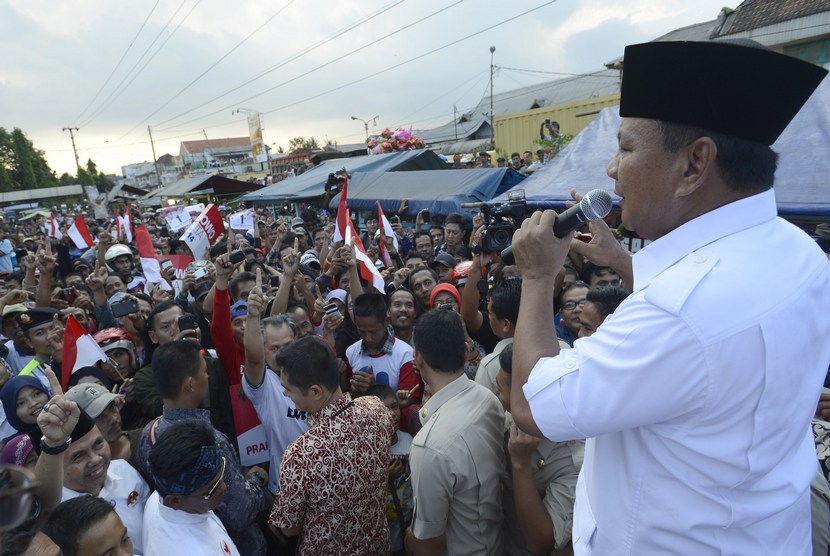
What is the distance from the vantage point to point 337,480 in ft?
7.96

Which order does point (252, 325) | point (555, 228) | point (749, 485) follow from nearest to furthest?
point (749, 485) < point (555, 228) < point (252, 325)

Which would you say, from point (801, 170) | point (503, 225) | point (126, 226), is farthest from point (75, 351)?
point (126, 226)

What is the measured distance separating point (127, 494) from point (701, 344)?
277 cm

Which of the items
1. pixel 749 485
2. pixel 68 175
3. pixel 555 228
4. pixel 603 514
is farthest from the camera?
pixel 68 175

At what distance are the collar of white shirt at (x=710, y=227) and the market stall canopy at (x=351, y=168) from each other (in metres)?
12.8

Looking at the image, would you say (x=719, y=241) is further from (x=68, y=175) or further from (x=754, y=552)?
(x=68, y=175)

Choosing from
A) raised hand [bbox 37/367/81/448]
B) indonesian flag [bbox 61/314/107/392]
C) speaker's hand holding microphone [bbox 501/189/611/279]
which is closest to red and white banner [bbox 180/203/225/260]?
indonesian flag [bbox 61/314/107/392]

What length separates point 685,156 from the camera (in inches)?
41.9

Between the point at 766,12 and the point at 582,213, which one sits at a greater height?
the point at 766,12

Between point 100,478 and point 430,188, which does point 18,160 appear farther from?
point 100,478

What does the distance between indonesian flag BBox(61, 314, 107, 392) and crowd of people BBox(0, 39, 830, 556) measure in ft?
0.07

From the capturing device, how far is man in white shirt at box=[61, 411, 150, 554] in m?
2.36

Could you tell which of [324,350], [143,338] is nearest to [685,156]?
[324,350]

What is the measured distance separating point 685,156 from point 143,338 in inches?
185
